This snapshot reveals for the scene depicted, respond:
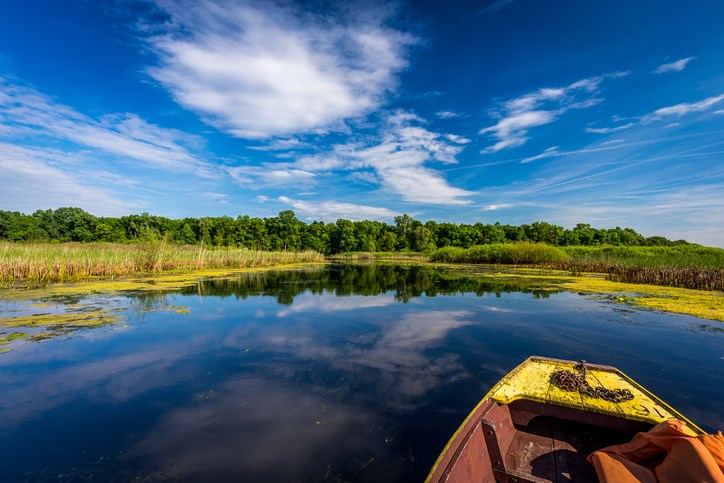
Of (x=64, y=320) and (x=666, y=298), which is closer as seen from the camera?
(x=64, y=320)

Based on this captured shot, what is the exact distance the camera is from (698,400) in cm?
567

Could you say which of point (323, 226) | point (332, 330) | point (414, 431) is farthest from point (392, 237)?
point (414, 431)

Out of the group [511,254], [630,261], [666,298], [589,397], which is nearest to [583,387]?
[589,397]

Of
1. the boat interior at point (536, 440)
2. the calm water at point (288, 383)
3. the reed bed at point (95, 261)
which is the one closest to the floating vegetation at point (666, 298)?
the calm water at point (288, 383)

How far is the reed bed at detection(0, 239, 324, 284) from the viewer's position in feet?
57.8

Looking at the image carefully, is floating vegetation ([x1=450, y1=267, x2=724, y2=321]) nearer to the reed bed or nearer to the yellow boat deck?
the yellow boat deck

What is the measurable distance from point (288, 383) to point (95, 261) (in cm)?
2123

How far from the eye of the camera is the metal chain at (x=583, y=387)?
4.06m

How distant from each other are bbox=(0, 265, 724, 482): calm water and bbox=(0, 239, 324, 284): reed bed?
26.3 feet

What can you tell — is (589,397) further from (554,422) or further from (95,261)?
(95,261)

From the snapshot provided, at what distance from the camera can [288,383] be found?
6316 millimetres

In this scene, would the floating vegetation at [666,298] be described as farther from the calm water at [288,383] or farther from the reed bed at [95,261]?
the reed bed at [95,261]

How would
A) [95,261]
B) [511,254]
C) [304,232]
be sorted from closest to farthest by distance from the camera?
[95,261]
[511,254]
[304,232]

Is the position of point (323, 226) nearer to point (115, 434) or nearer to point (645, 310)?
point (645, 310)
